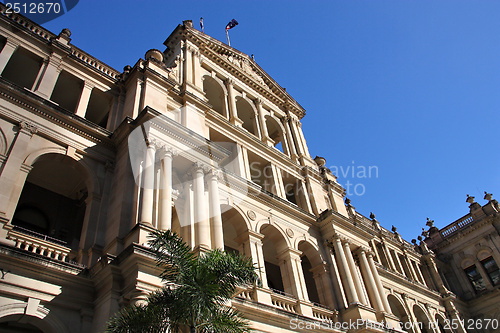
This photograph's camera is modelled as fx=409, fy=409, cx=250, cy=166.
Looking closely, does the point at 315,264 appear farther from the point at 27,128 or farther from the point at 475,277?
the point at 475,277

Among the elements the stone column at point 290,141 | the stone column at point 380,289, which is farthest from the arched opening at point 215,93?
the stone column at point 380,289

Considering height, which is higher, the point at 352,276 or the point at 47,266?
the point at 352,276

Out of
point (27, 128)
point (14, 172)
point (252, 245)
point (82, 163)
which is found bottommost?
point (252, 245)

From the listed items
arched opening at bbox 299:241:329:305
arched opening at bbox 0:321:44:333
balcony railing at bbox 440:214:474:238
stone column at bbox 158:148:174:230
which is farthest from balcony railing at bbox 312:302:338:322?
balcony railing at bbox 440:214:474:238

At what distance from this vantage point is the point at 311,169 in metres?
28.5

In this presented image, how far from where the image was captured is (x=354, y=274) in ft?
72.8

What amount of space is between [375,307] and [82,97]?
18.5 m

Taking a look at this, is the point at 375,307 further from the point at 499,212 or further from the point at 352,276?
the point at 499,212

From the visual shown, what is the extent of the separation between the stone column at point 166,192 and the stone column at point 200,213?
1.45 m

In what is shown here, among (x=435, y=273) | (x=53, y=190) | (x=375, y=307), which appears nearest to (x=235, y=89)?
(x=53, y=190)

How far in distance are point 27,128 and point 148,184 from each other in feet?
17.1

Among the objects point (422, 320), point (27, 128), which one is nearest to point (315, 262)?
point (422, 320)

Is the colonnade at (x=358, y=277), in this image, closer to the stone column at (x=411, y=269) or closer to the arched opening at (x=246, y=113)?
the arched opening at (x=246, y=113)

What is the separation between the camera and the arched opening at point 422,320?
103 feet
